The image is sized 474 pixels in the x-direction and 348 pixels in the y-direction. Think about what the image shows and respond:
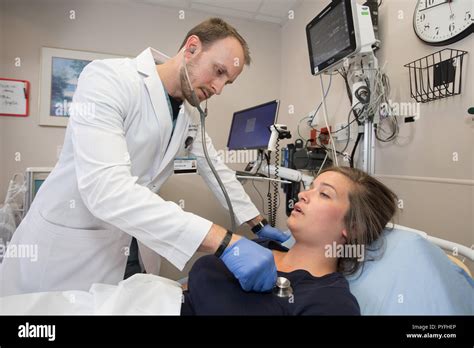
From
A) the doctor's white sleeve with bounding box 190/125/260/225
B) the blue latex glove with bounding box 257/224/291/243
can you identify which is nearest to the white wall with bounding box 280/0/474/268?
the blue latex glove with bounding box 257/224/291/243

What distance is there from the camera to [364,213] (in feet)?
3.20

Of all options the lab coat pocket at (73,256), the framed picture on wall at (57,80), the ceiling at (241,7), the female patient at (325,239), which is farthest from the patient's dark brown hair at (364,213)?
the framed picture on wall at (57,80)

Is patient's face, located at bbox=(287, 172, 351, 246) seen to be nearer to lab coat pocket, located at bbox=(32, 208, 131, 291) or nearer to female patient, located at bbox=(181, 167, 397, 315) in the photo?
female patient, located at bbox=(181, 167, 397, 315)

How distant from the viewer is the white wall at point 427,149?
113 cm

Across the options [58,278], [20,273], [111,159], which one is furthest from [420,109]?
[20,273]

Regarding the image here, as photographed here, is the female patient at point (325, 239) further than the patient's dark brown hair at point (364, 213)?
No

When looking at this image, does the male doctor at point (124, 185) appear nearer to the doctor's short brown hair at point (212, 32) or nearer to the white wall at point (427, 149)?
the doctor's short brown hair at point (212, 32)

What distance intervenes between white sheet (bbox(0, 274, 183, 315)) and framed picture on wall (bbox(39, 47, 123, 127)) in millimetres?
2066

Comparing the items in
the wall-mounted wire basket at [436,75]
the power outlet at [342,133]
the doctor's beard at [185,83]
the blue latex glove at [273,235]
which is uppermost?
the wall-mounted wire basket at [436,75]

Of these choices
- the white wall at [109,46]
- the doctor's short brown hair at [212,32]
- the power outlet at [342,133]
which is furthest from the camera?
the white wall at [109,46]

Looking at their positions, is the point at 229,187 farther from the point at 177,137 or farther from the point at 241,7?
the point at 241,7

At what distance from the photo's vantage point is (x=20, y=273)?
3.19ft

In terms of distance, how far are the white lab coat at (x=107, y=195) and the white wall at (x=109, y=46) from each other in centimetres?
152

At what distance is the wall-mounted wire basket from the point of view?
3.87ft
